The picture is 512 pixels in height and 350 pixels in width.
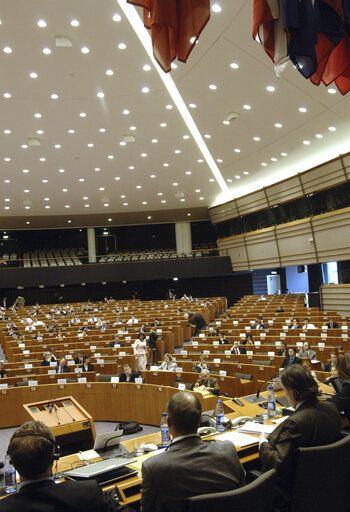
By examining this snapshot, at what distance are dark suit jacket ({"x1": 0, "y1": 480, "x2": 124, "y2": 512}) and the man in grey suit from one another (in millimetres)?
246

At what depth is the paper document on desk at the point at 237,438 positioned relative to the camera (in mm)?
2971

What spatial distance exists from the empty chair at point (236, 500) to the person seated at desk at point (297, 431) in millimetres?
390

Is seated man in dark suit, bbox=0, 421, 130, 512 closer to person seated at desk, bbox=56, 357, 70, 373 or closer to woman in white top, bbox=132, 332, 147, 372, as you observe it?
person seated at desk, bbox=56, 357, 70, 373

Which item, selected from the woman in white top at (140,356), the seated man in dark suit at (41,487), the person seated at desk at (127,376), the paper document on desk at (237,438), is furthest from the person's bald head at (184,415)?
the woman in white top at (140,356)

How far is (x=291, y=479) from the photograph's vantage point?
2.31m

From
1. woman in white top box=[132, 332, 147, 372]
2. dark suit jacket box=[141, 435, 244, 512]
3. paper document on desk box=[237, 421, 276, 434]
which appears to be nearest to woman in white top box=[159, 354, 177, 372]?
woman in white top box=[132, 332, 147, 372]

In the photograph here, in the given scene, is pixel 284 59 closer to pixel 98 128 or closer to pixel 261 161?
pixel 98 128

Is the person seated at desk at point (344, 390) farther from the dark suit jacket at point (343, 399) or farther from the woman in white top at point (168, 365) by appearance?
the woman in white top at point (168, 365)

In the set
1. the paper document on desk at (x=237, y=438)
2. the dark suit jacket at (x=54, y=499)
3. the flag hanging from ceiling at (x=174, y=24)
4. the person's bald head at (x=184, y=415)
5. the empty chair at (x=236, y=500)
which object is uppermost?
the flag hanging from ceiling at (x=174, y=24)

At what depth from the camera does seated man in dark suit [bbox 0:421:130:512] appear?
5.73ft

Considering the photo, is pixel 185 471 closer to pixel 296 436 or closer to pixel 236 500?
pixel 236 500

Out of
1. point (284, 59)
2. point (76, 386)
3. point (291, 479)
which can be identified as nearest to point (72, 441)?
point (76, 386)

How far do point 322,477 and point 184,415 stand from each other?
81cm

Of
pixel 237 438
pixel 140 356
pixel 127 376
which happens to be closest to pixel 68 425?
pixel 237 438
